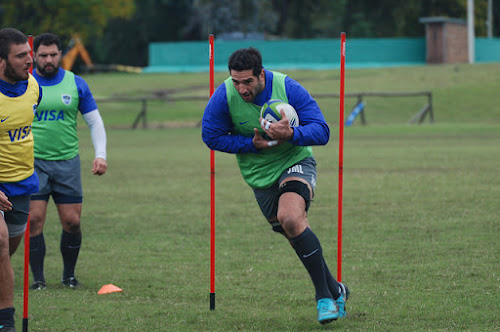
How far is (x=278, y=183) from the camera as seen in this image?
6676 millimetres

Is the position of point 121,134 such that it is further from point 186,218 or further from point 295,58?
point 295,58

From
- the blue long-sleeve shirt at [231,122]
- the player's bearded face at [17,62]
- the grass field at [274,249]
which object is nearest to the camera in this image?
the player's bearded face at [17,62]

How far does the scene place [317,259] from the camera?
6359 millimetres

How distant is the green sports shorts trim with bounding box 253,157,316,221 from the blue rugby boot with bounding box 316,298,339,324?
0.93 meters

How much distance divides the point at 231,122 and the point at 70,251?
2.57 meters

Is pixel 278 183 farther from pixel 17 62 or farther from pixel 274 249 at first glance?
pixel 274 249

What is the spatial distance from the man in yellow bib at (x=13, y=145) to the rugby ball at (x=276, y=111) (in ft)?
5.91

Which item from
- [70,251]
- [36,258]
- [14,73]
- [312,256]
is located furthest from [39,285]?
[312,256]

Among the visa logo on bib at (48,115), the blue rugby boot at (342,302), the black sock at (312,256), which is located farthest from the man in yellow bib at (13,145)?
the blue rugby boot at (342,302)

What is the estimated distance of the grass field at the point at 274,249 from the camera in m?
6.76

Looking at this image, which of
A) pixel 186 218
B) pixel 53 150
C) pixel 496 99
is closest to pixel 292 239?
pixel 53 150

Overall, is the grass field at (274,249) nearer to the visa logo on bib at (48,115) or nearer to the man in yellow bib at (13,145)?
the man in yellow bib at (13,145)

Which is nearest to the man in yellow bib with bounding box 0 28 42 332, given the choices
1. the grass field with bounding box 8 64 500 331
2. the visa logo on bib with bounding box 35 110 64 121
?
the grass field with bounding box 8 64 500 331

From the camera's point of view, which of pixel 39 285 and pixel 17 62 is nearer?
pixel 17 62
